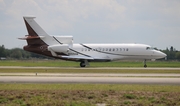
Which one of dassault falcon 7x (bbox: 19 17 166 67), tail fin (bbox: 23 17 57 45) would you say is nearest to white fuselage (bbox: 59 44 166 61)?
dassault falcon 7x (bbox: 19 17 166 67)

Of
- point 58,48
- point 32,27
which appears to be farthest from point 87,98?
point 32,27

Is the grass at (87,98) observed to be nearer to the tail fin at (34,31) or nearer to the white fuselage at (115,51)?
the white fuselage at (115,51)

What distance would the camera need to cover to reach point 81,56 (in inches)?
2167

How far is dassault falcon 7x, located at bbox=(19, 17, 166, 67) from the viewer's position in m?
53.6

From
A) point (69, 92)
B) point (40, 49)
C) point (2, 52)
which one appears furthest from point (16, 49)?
point (69, 92)

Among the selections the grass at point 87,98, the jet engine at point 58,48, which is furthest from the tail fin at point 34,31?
the grass at point 87,98

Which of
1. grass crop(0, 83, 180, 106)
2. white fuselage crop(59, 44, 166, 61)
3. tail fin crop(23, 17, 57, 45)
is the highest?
tail fin crop(23, 17, 57, 45)

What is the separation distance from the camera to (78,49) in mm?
55469

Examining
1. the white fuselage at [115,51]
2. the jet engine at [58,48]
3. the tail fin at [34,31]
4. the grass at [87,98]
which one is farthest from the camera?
the jet engine at [58,48]

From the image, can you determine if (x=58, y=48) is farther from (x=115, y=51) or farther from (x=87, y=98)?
(x=87, y=98)

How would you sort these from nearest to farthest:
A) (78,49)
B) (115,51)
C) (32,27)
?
(32,27)
(115,51)
(78,49)

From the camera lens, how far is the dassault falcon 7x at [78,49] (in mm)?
53562

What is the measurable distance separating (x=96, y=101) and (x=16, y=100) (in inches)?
155

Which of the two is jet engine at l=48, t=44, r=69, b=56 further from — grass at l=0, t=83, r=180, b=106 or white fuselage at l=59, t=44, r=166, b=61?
grass at l=0, t=83, r=180, b=106
